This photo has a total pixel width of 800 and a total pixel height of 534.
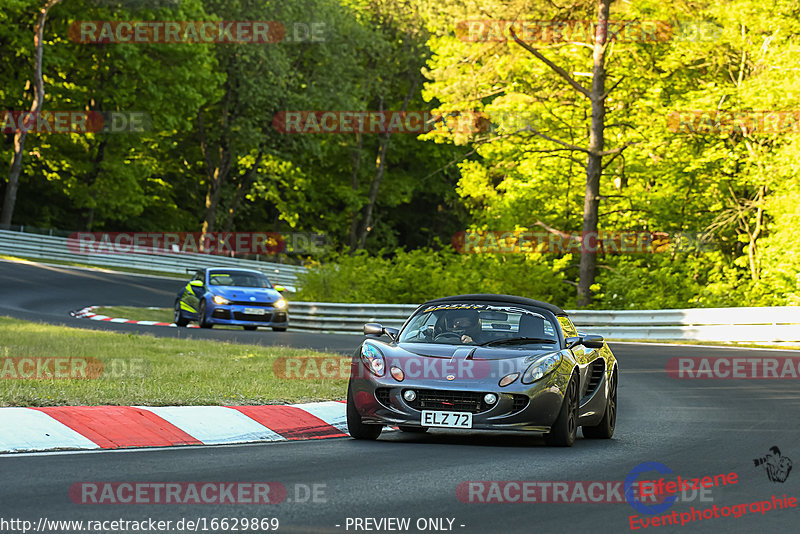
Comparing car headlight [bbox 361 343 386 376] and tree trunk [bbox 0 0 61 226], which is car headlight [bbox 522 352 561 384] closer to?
car headlight [bbox 361 343 386 376]

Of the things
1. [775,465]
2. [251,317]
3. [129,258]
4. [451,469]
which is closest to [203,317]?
[251,317]

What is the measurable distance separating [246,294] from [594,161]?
1161 centimetres

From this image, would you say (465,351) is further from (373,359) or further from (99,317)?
(99,317)

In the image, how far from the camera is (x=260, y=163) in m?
69.4

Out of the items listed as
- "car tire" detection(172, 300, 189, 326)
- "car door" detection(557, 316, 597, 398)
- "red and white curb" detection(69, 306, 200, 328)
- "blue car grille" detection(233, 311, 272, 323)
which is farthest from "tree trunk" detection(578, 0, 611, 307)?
"car door" detection(557, 316, 597, 398)

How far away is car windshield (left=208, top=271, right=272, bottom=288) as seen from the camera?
29.7 meters

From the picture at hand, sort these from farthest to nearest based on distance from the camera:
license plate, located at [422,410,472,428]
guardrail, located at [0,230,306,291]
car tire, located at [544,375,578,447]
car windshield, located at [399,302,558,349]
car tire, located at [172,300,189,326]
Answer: guardrail, located at [0,230,306,291] → car tire, located at [172,300,189,326] → car windshield, located at [399,302,558,349] → car tire, located at [544,375,578,447] → license plate, located at [422,410,472,428]

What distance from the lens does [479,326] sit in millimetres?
11164

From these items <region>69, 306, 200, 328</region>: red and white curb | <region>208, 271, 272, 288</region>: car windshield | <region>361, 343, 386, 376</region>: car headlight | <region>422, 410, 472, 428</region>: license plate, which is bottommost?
<region>69, 306, 200, 328</region>: red and white curb

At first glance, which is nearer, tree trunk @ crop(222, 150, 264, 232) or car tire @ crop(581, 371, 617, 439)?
car tire @ crop(581, 371, 617, 439)

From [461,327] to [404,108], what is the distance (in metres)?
61.3

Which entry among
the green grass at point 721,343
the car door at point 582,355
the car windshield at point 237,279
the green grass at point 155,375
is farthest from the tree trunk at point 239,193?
the car door at point 582,355

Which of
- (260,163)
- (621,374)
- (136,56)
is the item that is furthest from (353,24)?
(621,374)

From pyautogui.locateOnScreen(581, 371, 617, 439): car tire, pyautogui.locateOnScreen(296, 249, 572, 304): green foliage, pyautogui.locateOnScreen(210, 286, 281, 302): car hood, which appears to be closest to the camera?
pyautogui.locateOnScreen(581, 371, 617, 439): car tire
